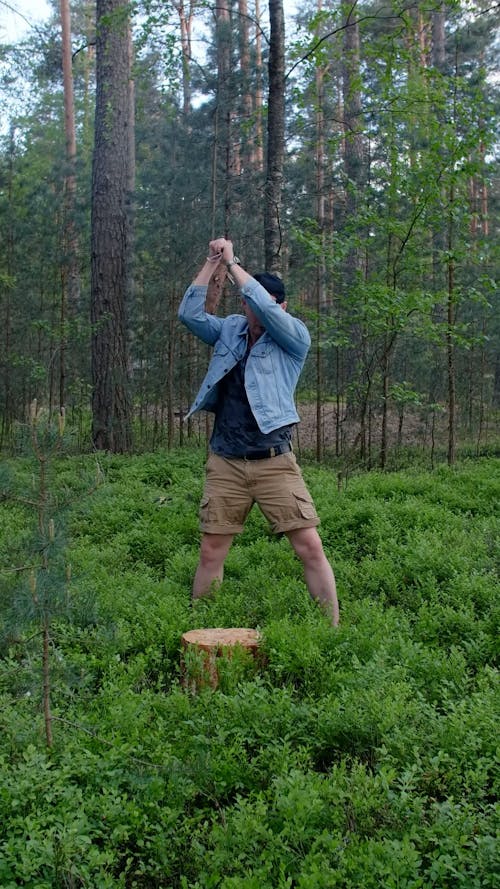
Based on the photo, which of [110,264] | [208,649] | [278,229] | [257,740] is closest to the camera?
[257,740]

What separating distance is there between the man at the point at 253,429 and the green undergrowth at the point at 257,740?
38cm

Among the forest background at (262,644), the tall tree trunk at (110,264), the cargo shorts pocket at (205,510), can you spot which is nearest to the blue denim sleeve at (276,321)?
the forest background at (262,644)

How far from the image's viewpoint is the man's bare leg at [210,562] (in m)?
4.79

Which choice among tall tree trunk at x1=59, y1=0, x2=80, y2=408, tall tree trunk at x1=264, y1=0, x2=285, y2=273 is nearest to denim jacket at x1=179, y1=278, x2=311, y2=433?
tall tree trunk at x1=264, y1=0, x2=285, y2=273

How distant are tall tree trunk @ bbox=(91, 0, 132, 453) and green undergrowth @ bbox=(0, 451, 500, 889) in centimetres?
664

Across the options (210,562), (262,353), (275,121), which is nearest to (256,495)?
(210,562)

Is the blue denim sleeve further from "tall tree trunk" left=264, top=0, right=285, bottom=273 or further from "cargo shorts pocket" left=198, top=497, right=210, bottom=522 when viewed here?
"tall tree trunk" left=264, top=0, right=285, bottom=273

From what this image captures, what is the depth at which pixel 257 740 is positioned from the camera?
129 inches

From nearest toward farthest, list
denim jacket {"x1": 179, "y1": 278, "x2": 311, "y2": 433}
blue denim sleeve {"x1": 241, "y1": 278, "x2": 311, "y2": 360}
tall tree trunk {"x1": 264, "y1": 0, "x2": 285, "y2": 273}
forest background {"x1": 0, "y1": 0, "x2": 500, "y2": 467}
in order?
1. blue denim sleeve {"x1": 241, "y1": 278, "x2": 311, "y2": 360}
2. denim jacket {"x1": 179, "y1": 278, "x2": 311, "y2": 433}
3. tall tree trunk {"x1": 264, "y1": 0, "x2": 285, "y2": 273}
4. forest background {"x1": 0, "y1": 0, "x2": 500, "y2": 467}

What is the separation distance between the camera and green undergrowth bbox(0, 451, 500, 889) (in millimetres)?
2607

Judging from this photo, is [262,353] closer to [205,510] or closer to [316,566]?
[205,510]

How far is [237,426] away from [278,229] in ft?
12.3

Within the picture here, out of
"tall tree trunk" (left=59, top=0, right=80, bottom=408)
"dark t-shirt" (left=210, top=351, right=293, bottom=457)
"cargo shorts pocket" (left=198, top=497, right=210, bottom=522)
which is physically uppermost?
"tall tree trunk" (left=59, top=0, right=80, bottom=408)

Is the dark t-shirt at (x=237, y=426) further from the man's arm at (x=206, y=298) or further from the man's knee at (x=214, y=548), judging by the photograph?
the man's knee at (x=214, y=548)
